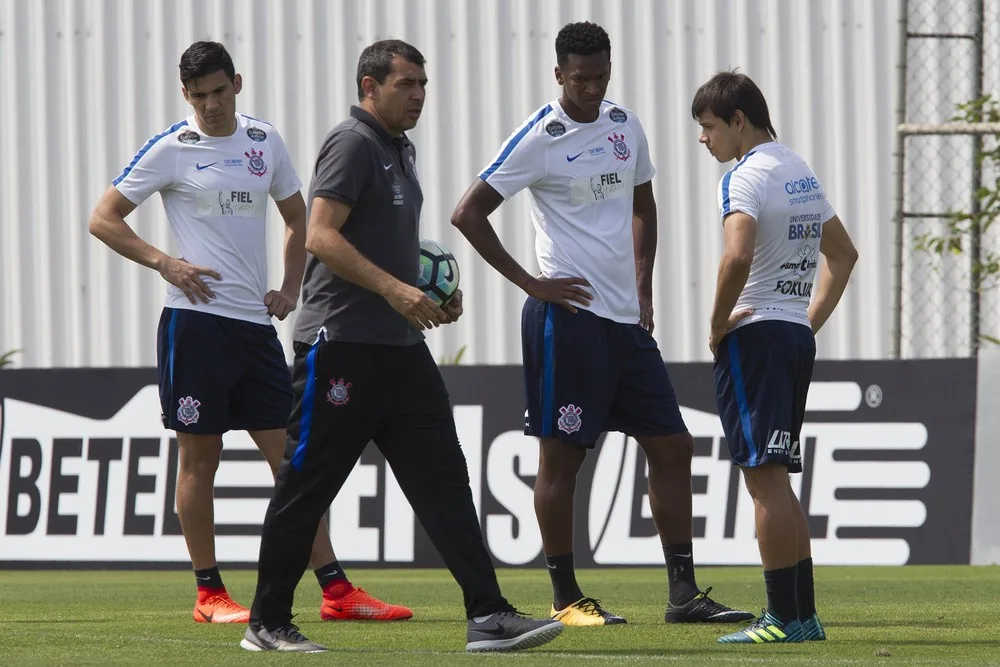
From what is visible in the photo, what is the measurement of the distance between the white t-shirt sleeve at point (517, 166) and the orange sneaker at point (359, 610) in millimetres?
1687

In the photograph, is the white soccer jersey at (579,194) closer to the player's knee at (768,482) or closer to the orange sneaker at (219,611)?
the player's knee at (768,482)

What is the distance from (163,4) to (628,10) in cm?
407

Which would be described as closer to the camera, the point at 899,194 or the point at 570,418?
the point at 570,418

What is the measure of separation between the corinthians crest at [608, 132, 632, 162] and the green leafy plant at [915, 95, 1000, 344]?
5679 mm

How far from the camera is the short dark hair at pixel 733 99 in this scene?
5.30m

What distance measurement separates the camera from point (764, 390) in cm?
521

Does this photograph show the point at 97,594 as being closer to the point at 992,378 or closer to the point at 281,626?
the point at 281,626

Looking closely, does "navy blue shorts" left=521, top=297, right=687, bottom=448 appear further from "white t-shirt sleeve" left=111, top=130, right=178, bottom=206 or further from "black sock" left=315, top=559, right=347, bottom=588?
"white t-shirt sleeve" left=111, top=130, right=178, bottom=206

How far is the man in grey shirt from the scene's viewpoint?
501 centimetres

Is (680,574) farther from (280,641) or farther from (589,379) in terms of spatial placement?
(280,641)

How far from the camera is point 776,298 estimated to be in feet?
17.4

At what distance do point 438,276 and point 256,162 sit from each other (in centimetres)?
151

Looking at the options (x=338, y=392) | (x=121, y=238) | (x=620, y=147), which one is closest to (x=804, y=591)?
(x=338, y=392)

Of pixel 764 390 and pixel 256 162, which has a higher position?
pixel 256 162
